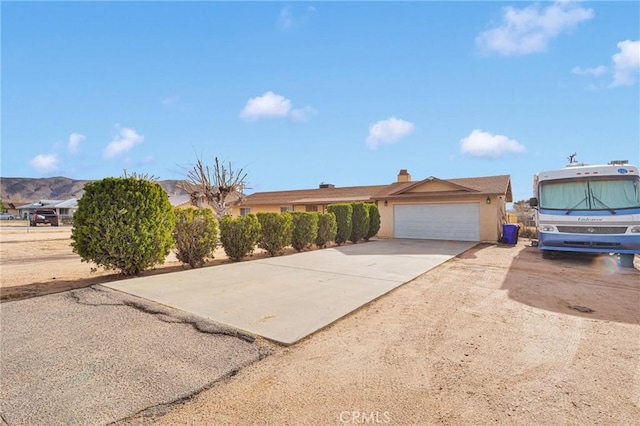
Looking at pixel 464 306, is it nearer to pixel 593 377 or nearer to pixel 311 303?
pixel 593 377

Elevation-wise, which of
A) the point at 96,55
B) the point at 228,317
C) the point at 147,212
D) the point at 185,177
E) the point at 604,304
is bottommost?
the point at 604,304

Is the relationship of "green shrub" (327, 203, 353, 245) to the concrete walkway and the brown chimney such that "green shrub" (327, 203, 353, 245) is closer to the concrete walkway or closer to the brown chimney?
the concrete walkway

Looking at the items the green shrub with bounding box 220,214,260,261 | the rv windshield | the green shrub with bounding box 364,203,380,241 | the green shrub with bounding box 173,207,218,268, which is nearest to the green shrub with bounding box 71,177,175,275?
the green shrub with bounding box 173,207,218,268

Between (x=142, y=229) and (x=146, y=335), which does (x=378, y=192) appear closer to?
(x=142, y=229)

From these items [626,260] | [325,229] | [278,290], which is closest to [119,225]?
[278,290]

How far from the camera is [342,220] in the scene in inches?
565

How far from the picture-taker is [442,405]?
2.32m

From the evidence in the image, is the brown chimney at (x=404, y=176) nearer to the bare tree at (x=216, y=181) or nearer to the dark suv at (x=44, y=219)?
the bare tree at (x=216, y=181)

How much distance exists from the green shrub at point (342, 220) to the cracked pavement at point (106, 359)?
10.4 meters

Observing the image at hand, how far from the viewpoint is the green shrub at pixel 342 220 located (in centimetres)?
1437

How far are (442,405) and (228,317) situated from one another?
278 centimetres

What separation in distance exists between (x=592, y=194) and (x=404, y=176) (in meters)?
13.9

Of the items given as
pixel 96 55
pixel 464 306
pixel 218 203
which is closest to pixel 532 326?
pixel 464 306

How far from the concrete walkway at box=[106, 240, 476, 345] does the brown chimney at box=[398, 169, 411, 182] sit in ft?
47.8
